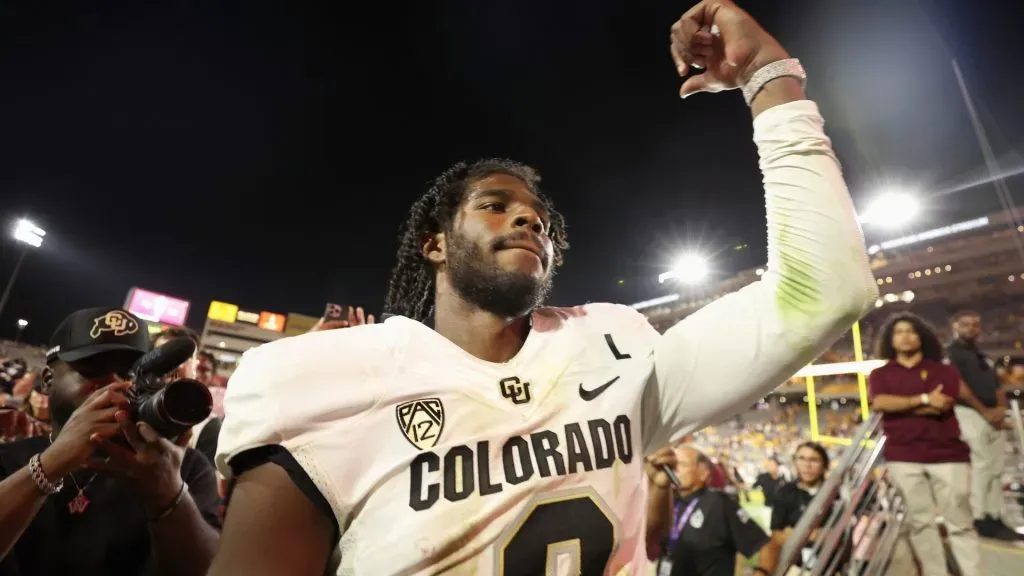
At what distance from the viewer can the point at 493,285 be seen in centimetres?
154

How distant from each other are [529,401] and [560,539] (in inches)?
12.3

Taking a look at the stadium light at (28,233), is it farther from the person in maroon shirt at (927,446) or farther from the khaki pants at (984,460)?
the khaki pants at (984,460)

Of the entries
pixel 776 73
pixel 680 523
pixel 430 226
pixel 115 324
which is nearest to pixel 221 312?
pixel 680 523

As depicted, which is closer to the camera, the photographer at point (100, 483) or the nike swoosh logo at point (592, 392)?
the nike swoosh logo at point (592, 392)

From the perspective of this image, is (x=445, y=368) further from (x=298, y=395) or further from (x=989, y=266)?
(x=989, y=266)

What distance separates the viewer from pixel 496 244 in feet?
5.19

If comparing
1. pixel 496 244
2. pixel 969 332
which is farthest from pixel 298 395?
pixel 969 332

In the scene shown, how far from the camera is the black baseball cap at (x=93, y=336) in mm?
2141

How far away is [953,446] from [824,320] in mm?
3666

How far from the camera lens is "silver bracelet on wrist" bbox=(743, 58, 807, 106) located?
51.3 inches

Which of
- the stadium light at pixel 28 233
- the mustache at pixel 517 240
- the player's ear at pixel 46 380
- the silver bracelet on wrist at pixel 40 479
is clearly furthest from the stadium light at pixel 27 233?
the mustache at pixel 517 240

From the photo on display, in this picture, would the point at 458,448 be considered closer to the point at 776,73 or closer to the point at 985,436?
the point at 776,73

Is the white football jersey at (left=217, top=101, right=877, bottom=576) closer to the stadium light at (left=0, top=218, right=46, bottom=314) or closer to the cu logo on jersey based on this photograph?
the cu logo on jersey

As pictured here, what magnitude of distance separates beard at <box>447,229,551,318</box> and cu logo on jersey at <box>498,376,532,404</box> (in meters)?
0.28
